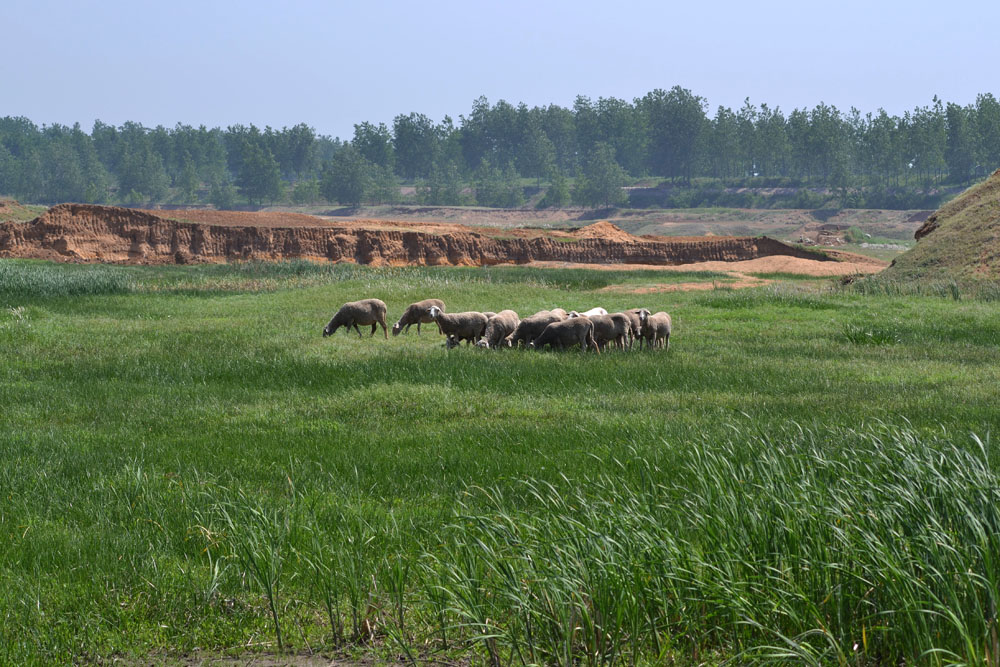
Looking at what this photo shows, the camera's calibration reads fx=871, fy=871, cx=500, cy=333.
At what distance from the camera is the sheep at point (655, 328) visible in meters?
19.1

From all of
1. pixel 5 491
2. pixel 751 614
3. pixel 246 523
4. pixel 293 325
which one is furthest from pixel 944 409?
pixel 293 325

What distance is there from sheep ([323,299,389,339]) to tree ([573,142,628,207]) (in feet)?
381

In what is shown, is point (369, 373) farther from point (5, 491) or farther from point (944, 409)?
point (944, 409)

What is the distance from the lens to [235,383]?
14.3 meters

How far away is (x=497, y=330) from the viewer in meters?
19.2

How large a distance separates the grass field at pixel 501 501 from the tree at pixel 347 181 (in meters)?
127

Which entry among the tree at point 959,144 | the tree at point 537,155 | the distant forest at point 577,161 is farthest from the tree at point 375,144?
the tree at point 959,144

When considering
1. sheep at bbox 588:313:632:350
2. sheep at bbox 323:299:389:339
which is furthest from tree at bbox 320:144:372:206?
sheep at bbox 588:313:632:350

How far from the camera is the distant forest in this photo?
414 ft

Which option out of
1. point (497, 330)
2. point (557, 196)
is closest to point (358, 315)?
point (497, 330)

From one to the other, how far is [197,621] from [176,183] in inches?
7411

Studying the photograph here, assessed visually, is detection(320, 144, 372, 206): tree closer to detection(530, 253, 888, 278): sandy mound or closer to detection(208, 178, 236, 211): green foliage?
detection(208, 178, 236, 211): green foliage

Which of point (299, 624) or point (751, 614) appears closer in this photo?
point (751, 614)

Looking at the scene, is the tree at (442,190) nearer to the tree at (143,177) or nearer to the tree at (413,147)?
the tree at (413,147)
